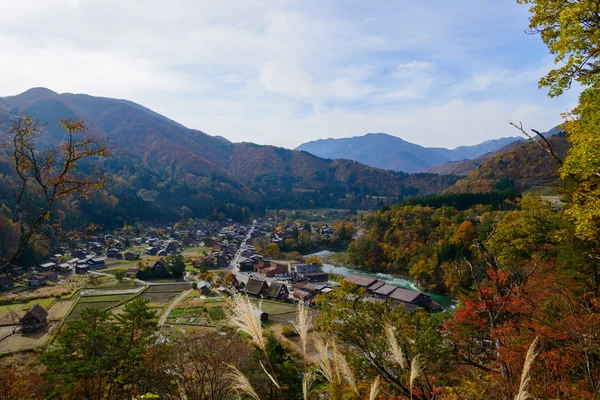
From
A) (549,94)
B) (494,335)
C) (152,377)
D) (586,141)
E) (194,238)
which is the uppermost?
(549,94)

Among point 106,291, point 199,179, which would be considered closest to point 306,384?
point 106,291

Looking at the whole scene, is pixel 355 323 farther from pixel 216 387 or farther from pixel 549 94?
pixel 549 94

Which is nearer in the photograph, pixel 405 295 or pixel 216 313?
pixel 216 313

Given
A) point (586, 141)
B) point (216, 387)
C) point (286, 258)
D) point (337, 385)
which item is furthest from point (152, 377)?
point (286, 258)

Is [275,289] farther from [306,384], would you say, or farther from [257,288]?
[306,384]

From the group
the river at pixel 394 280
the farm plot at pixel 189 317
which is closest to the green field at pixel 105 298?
the farm plot at pixel 189 317

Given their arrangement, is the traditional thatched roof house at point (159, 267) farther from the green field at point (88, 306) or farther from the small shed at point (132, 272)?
the green field at point (88, 306)
